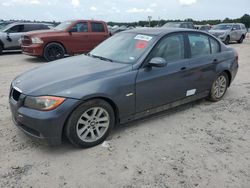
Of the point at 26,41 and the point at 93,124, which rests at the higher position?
the point at 26,41

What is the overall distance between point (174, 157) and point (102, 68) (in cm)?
158

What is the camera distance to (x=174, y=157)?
3.20 metres

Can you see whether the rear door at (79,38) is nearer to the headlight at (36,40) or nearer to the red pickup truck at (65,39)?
the red pickup truck at (65,39)

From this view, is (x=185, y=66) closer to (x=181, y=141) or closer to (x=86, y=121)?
(x=181, y=141)

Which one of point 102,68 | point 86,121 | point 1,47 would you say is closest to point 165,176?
point 86,121

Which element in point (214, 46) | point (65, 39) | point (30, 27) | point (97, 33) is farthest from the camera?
point (30, 27)

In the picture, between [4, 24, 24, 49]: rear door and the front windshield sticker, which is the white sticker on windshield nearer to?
the front windshield sticker

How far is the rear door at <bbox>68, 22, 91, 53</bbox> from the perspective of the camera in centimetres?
1025

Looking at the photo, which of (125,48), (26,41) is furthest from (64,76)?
(26,41)

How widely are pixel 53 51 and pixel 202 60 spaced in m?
6.91

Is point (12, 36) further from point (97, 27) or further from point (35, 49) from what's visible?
point (97, 27)

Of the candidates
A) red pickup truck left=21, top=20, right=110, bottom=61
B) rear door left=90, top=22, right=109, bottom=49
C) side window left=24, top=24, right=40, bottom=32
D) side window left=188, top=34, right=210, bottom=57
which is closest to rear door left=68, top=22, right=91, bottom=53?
red pickup truck left=21, top=20, right=110, bottom=61

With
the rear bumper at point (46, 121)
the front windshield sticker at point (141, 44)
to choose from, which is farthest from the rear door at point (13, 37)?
the rear bumper at point (46, 121)

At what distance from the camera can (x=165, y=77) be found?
3.95m
